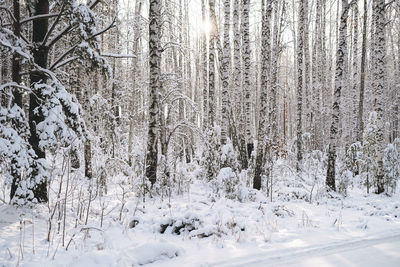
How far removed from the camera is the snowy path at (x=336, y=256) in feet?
10.0

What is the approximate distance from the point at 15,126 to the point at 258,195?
5688mm

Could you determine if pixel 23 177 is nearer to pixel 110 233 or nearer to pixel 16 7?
pixel 110 233

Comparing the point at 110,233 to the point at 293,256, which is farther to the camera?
the point at 110,233

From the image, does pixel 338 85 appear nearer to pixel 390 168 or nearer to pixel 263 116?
pixel 263 116

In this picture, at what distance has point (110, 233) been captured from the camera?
4012 millimetres

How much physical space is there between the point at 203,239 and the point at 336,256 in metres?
1.84

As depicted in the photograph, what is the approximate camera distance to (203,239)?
13.2ft

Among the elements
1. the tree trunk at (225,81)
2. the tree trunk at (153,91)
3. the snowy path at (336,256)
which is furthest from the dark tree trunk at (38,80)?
the tree trunk at (225,81)

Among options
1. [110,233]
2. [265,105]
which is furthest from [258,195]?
[110,233]

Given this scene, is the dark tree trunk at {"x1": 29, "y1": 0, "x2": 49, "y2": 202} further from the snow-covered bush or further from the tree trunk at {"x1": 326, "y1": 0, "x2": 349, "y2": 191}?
the snow-covered bush

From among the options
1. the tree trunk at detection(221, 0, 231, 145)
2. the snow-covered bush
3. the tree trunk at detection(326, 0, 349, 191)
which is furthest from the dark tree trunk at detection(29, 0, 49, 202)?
the snow-covered bush

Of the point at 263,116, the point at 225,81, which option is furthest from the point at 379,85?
the point at 225,81

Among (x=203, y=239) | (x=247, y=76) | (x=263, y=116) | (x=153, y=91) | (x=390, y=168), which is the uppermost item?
(x=247, y=76)

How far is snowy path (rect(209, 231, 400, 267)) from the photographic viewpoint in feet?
10.0
